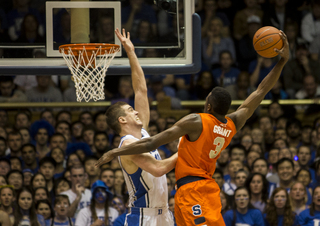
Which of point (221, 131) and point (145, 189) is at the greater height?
point (221, 131)

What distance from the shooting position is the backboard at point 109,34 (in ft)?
16.5

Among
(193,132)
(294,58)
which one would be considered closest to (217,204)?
(193,132)

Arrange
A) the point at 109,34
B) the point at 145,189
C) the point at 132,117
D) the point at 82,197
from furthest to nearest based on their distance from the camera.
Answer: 1. the point at 82,197
2. the point at 109,34
3. the point at 132,117
4. the point at 145,189

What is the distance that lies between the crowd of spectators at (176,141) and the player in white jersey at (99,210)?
14 mm

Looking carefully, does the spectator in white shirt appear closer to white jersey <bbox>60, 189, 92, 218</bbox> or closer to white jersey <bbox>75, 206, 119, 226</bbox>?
white jersey <bbox>60, 189, 92, 218</bbox>

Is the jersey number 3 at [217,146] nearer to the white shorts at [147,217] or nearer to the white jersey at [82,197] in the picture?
the white shorts at [147,217]

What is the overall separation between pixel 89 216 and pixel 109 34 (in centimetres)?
253

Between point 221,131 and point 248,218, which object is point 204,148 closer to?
point 221,131

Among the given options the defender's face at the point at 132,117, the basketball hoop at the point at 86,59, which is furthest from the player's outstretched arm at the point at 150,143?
the basketball hoop at the point at 86,59

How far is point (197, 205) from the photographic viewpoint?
3713 millimetres

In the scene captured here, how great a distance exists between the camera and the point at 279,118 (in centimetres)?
786

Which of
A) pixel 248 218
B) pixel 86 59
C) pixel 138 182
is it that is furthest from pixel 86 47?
pixel 248 218

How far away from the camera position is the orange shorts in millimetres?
3691

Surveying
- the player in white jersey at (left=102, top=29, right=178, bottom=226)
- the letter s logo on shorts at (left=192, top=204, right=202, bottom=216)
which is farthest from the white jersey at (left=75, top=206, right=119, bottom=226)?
the letter s logo on shorts at (left=192, top=204, right=202, bottom=216)
